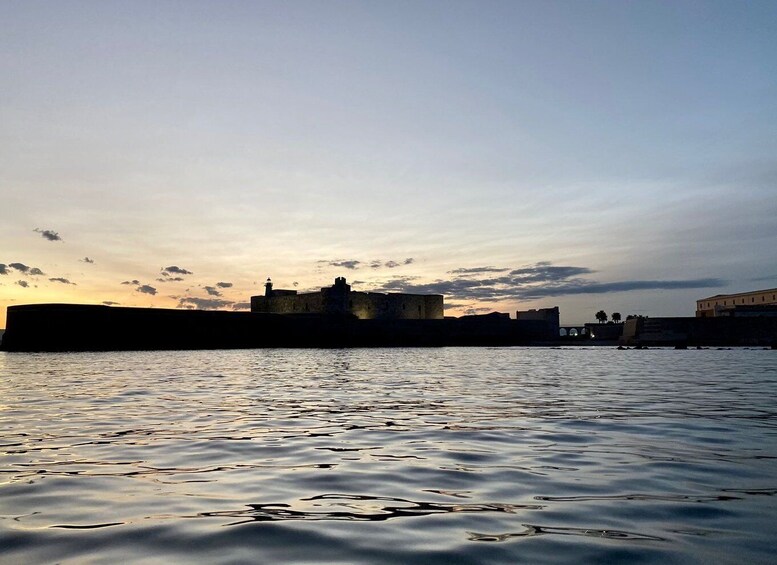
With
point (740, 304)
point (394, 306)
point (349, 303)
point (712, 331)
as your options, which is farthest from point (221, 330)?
point (740, 304)

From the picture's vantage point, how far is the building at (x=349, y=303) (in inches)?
3351

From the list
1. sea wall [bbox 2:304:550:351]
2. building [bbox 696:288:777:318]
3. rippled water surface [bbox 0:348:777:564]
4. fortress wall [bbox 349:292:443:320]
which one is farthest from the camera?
building [bbox 696:288:777:318]

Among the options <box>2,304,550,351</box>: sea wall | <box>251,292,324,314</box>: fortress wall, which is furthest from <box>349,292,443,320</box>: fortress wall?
<box>2,304,550,351</box>: sea wall

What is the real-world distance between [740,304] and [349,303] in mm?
73313

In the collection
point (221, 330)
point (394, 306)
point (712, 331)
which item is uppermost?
point (394, 306)

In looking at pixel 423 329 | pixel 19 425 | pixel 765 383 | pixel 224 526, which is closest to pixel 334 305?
pixel 423 329

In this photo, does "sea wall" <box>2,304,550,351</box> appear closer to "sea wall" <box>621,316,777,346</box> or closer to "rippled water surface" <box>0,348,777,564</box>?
"sea wall" <box>621,316,777,346</box>

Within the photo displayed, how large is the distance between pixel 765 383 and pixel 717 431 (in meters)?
12.1

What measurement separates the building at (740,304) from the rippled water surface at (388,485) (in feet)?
Answer: 300

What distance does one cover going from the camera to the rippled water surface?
3365 millimetres

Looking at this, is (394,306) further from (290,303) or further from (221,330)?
A: (221,330)

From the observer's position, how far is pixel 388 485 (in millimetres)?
5004

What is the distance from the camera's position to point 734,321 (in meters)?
80.5

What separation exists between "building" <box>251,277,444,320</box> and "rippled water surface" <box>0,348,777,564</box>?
72485 millimetres
